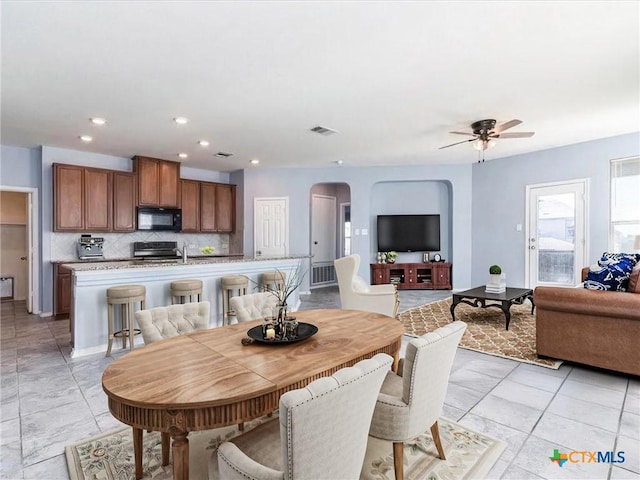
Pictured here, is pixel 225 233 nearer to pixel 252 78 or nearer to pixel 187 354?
pixel 252 78

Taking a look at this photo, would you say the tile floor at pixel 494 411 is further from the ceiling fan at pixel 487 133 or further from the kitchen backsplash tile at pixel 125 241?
the ceiling fan at pixel 487 133

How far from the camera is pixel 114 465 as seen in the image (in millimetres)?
1845

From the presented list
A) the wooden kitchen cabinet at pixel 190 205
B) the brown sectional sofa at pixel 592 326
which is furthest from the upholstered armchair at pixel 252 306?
the wooden kitchen cabinet at pixel 190 205

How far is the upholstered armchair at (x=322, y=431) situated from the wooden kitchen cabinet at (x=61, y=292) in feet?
17.9

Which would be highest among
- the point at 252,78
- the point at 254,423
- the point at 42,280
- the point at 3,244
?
the point at 252,78

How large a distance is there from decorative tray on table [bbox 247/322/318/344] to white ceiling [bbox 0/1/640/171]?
2060 millimetres

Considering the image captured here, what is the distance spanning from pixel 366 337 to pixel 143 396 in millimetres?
1162

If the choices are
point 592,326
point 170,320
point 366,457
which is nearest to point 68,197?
point 170,320

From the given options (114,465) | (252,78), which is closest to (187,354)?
(114,465)

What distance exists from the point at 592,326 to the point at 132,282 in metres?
4.63

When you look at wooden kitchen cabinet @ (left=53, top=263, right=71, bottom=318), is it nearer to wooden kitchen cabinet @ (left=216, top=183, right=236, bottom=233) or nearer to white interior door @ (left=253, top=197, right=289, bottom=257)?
wooden kitchen cabinet @ (left=216, top=183, right=236, bottom=233)

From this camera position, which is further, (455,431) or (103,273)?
(103,273)

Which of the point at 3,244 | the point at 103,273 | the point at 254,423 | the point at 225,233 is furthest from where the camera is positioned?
the point at 225,233

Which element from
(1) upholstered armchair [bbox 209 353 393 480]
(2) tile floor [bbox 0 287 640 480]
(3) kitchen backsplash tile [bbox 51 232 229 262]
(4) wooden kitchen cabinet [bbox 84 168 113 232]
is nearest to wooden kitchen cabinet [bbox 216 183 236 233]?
(3) kitchen backsplash tile [bbox 51 232 229 262]
